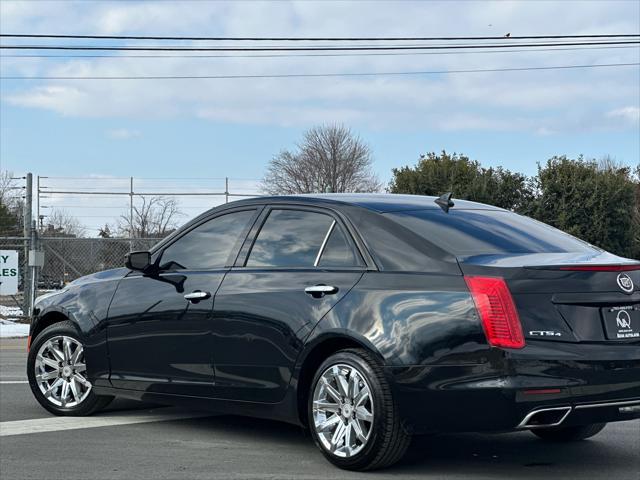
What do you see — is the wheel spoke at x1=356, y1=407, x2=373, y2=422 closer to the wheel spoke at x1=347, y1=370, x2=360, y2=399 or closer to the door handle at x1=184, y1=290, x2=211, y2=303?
the wheel spoke at x1=347, y1=370, x2=360, y2=399

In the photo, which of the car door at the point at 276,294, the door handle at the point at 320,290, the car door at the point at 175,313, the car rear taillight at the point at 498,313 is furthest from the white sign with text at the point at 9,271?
the car rear taillight at the point at 498,313

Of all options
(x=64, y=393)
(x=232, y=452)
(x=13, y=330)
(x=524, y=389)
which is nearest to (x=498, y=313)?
(x=524, y=389)

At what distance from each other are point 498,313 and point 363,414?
0.97 metres

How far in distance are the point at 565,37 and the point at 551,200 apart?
22.5 ft

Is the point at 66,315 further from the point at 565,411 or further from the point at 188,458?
the point at 565,411

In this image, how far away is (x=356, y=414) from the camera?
559cm

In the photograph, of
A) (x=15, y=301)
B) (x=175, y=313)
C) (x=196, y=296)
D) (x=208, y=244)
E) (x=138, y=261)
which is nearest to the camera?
(x=196, y=296)

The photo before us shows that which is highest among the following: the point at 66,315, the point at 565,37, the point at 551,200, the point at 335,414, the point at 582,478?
the point at 565,37

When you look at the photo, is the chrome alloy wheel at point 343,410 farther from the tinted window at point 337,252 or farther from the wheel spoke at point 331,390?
the tinted window at point 337,252

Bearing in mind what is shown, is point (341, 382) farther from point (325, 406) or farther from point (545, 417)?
point (545, 417)

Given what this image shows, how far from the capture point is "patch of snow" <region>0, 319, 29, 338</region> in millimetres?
18031

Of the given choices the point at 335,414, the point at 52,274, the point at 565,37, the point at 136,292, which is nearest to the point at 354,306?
the point at 335,414

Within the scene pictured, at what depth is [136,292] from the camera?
7031 mm

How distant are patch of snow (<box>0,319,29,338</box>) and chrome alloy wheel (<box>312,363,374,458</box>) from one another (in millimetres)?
13369
